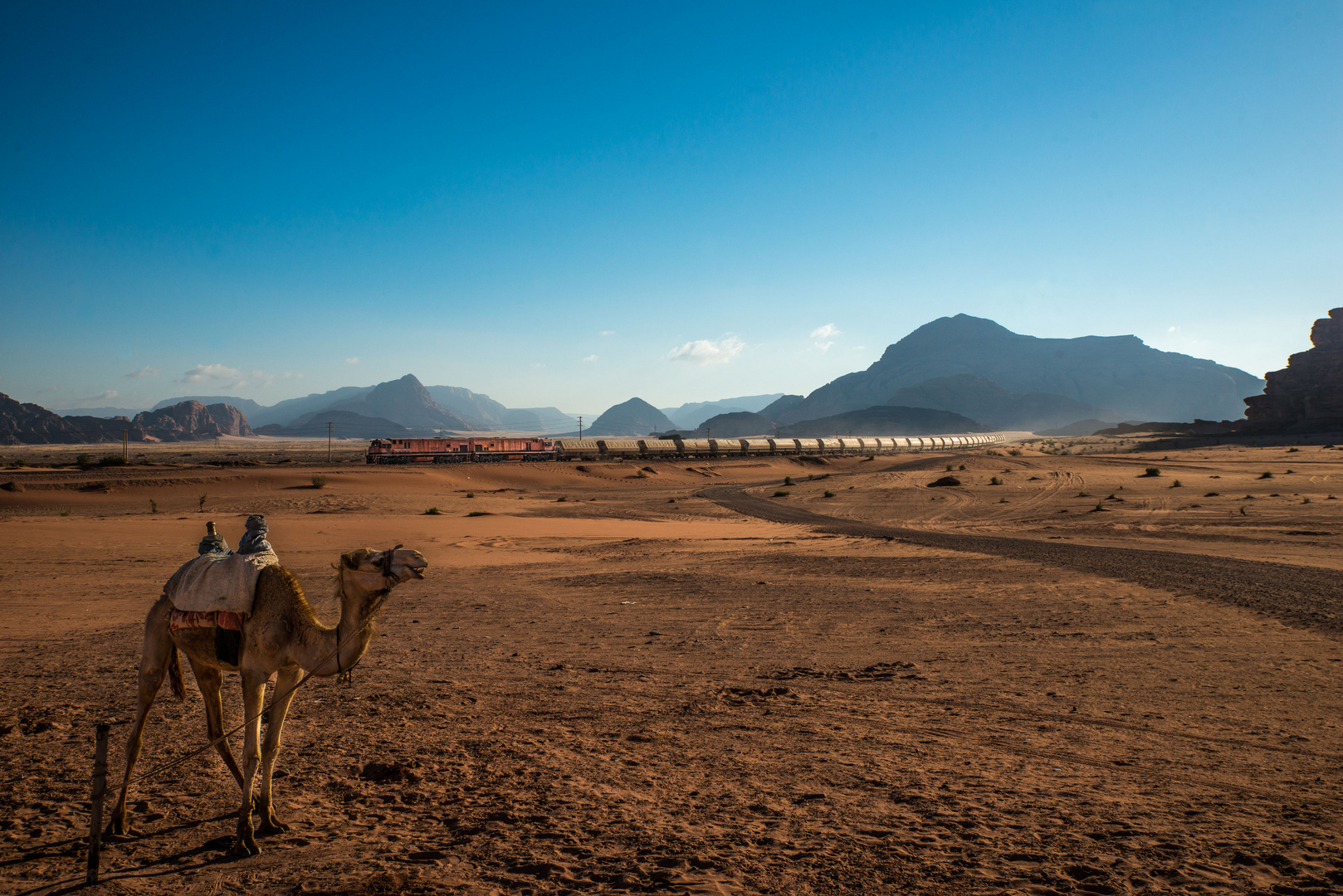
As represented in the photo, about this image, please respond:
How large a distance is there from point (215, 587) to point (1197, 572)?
1898cm

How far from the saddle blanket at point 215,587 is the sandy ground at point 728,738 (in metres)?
1.63

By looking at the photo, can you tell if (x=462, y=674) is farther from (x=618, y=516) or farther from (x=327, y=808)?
(x=618, y=516)

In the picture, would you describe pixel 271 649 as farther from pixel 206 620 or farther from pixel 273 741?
pixel 273 741

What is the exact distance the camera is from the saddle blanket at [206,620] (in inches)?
175

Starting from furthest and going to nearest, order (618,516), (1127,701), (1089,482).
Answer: (1089,482)
(618,516)
(1127,701)

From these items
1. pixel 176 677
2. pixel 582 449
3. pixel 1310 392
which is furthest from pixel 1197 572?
→ pixel 1310 392

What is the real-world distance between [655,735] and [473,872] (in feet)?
8.62

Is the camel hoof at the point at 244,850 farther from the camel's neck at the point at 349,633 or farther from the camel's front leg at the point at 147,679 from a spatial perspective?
the camel's neck at the point at 349,633

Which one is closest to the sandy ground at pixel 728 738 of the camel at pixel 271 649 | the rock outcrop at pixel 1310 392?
the camel at pixel 271 649

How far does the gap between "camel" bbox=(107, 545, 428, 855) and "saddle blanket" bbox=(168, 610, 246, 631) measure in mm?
54

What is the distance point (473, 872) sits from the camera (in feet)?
13.6

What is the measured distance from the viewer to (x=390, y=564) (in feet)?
13.7

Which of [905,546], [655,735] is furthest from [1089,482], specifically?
[655,735]

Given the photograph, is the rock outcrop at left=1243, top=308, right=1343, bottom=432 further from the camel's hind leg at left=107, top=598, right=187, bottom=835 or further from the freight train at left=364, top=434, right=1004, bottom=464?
the camel's hind leg at left=107, top=598, right=187, bottom=835
